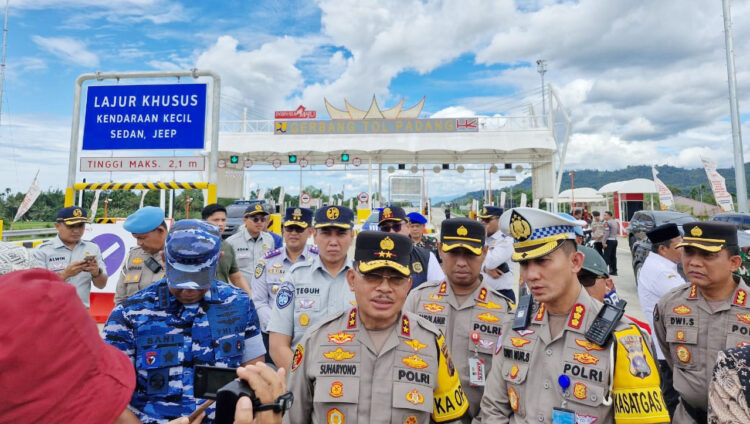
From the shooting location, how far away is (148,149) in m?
5.62

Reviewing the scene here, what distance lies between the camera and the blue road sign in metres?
5.55

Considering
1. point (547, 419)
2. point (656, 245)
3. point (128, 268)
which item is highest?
point (656, 245)

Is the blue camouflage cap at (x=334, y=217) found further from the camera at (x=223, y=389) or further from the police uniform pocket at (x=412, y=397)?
the camera at (x=223, y=389)

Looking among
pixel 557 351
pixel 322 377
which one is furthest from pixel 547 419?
pixel 322 377

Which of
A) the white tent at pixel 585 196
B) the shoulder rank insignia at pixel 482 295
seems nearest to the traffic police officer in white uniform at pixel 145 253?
the shoulder rank insignia at pixel 482 295

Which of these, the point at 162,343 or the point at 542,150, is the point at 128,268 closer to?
the point at 162,343

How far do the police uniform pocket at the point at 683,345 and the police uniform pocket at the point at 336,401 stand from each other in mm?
2200

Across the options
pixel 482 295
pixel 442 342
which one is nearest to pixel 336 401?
pixel 442 342

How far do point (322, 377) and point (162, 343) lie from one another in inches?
27.6

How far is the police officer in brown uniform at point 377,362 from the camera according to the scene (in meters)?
1.74

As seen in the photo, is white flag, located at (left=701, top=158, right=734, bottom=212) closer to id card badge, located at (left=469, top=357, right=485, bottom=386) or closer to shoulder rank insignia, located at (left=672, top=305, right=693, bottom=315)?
shoulder rank insignia, located at (left=672, top=305, right=693, bottom=315)

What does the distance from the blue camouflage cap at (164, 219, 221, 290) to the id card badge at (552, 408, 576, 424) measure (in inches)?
64.0

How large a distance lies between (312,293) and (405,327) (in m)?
1.18

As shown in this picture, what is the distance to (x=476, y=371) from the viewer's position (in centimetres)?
248
